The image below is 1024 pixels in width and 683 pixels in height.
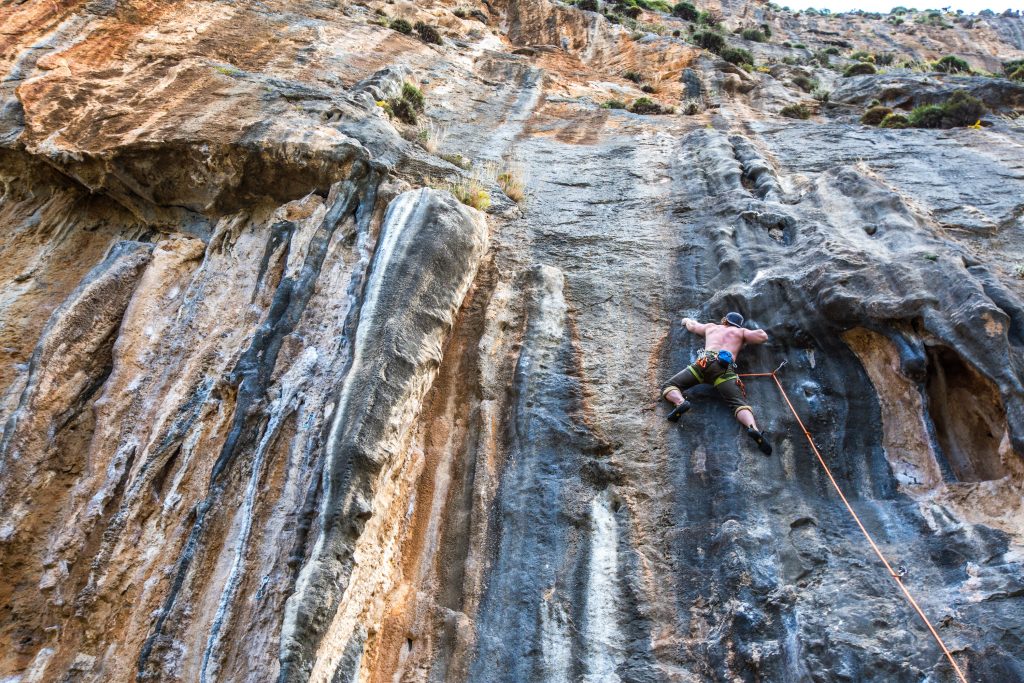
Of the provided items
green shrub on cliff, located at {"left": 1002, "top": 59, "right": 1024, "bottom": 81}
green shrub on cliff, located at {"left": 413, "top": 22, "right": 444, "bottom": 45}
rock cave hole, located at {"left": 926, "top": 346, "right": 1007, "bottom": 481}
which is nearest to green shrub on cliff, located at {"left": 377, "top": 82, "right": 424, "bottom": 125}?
green shrub on cliff, located at {"left": 413, "top": 22, "right": 444, "bottom": 45}

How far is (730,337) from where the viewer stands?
23.1 feet

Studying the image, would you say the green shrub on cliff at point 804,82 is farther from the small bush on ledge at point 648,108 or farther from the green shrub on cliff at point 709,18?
the green shrub on cliff at point 709,18

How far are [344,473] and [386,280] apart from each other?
2137 mm

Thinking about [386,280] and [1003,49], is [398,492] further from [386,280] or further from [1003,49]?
[1003,49]

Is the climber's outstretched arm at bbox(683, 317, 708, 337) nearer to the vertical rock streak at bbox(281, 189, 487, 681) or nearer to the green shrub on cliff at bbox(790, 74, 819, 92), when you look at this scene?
the vertical rock streak at bbox(281, 189, 487, 681)

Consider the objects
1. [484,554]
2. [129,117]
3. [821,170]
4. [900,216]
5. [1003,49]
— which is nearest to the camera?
[484,554]

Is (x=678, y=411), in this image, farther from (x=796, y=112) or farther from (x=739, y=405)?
(x=796, y=112)

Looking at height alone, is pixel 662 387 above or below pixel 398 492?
above

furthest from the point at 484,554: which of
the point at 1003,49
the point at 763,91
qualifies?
the point at 1003,49

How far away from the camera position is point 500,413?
22.5ft

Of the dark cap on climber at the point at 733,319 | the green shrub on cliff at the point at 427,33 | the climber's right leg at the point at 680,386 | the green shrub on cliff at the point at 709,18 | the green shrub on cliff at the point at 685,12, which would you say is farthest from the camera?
the green shrub on cliff at the point at 685,12

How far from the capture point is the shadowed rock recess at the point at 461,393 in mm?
5203

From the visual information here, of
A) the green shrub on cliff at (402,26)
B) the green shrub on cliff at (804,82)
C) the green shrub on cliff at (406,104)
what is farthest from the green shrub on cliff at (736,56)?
the green shrub on cliff at (406,104)

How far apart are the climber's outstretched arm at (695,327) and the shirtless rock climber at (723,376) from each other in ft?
0.48
